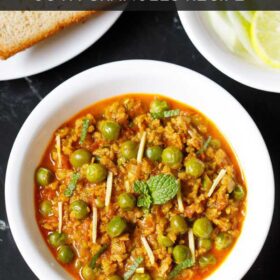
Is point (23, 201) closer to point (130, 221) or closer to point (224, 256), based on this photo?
point (130, 221)

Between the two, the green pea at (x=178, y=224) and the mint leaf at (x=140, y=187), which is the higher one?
the mint leaf at (x=140, y=187)

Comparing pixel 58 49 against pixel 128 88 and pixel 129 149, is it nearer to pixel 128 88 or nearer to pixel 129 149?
pixel 128 88

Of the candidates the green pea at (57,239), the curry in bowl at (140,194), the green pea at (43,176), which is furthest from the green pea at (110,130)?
the green pea at (57,239)

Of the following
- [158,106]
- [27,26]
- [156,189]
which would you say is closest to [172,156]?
[156,189]

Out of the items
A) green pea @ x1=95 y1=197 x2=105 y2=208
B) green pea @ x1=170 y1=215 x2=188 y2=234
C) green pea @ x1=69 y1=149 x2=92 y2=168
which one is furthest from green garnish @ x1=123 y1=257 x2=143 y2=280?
green pea @ x1=69 y1=149 x2=92 y2=168

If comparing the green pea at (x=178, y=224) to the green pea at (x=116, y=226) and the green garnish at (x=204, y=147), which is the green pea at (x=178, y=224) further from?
the green garnish at (x=204, y=147)

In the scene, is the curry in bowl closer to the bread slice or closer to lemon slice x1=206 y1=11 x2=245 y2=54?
lemon slice x1=206 y1=11 x2=245 y2=54
